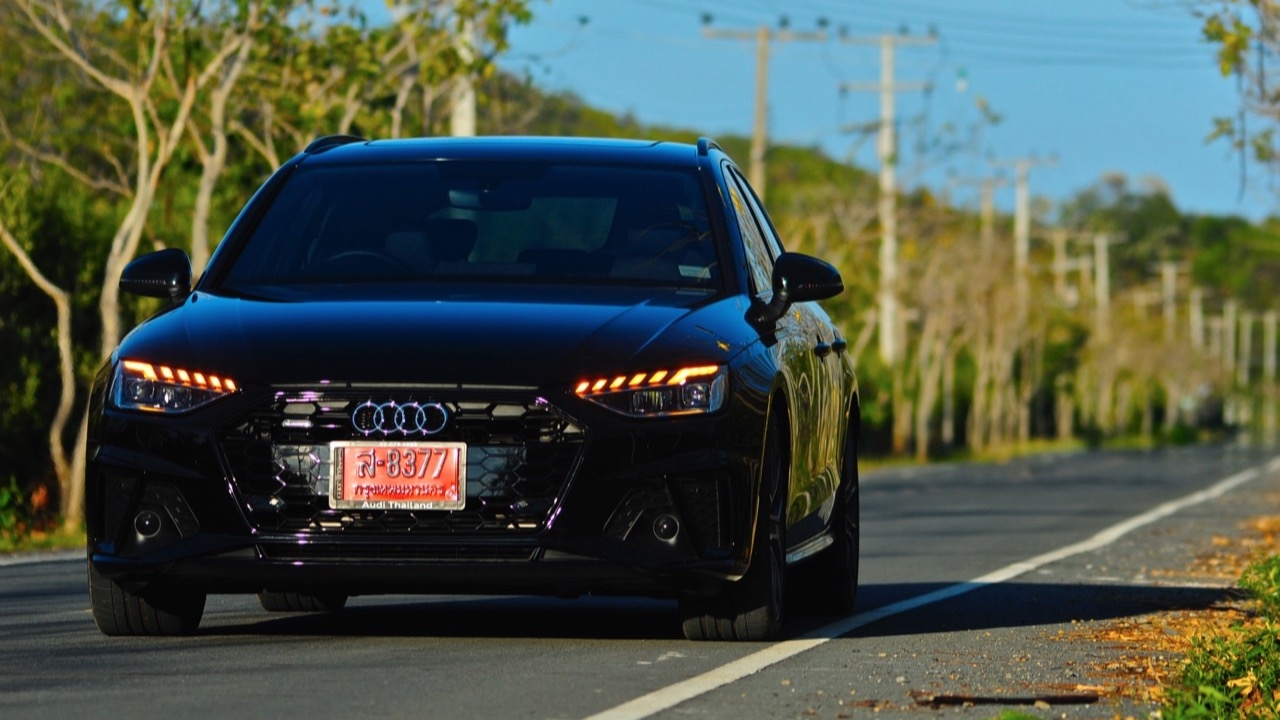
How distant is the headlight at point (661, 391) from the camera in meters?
7.64

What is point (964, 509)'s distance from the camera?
75.9ft

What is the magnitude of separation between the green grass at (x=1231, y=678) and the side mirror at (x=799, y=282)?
1705 mm

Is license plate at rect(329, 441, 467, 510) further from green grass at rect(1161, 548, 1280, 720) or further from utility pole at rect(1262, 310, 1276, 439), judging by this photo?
utility pole at rect(1262, 310, 1276, 439)

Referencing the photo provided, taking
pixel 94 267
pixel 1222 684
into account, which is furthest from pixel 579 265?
pixel 94 267

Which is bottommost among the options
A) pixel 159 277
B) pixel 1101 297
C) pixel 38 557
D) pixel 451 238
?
pixel 1101 297

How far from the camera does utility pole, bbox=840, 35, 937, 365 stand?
2226 inches

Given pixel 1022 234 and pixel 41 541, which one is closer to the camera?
pixel 41 541

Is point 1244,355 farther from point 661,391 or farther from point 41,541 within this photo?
point 661,391

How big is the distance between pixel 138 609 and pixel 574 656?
1.40 m

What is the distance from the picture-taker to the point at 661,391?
7719mm

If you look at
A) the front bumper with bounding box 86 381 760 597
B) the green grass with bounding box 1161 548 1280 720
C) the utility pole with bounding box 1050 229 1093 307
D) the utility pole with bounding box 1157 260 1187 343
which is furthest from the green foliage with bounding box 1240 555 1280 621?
the utility pole with bounding box 1157 260 1187 343

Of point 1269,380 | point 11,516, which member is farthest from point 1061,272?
point 11,516

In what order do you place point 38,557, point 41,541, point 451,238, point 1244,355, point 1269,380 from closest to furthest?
point 451,238 < point 38,557 < point 41,541 < point 1244,355 < point 1269,380

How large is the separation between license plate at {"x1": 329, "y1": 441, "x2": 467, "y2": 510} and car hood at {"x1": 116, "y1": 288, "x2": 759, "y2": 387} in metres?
0.20
